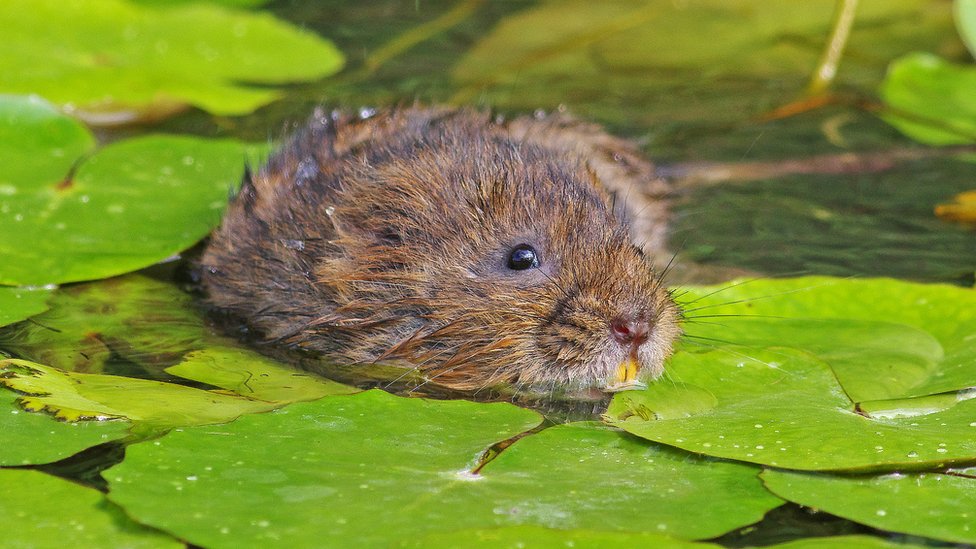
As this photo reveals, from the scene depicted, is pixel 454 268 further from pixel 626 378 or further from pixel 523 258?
pixel 626 378

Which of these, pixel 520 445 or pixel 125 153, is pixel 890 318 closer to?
pixel 520 445

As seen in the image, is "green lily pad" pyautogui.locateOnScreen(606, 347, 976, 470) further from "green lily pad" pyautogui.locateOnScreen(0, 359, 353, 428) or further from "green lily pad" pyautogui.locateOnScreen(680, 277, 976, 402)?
"green lily pad" pyautogui.locateOnScreen(0, 359, 353, 428)

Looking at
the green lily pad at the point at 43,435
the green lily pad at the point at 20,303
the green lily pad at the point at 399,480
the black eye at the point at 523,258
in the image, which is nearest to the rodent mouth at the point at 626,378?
the green lily pad at the point at 399,480

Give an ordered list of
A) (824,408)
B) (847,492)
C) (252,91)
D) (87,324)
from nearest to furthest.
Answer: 1. (847,492)
2. (824,408)
3. (87,324)
4. (252,91)

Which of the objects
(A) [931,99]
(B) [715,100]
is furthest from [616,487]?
(A) [931,99]

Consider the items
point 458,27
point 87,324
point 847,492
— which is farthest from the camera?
point 458,27

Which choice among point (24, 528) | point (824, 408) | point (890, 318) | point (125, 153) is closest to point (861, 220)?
point (890, 318)

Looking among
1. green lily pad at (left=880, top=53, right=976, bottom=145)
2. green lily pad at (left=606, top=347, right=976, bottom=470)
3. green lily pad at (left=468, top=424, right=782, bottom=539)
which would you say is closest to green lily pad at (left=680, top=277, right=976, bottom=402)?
green lily pad at (left=606, top=347, right=976, bottom=470)
